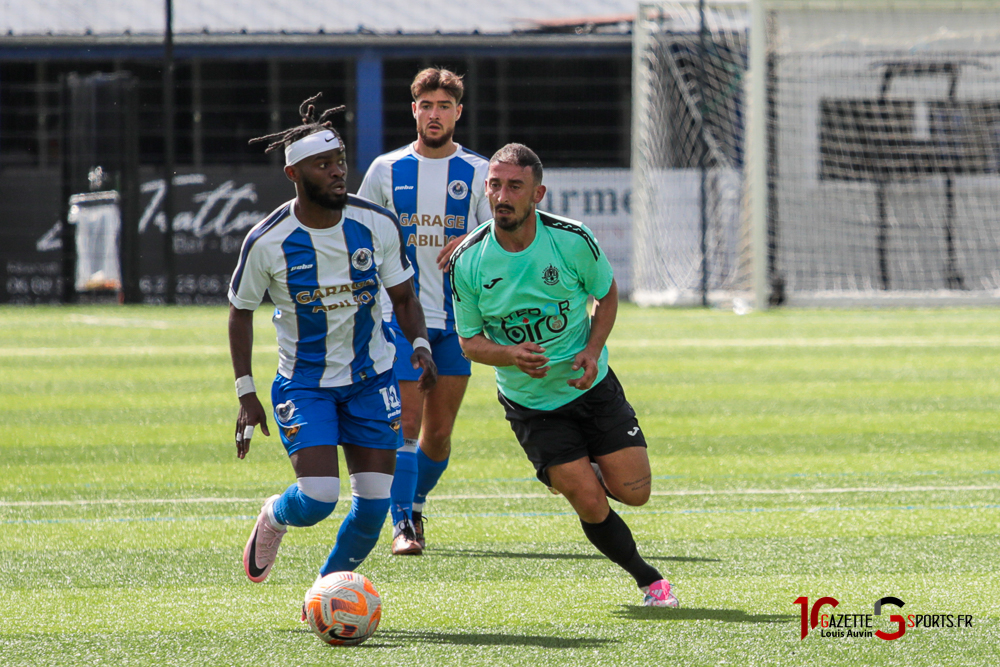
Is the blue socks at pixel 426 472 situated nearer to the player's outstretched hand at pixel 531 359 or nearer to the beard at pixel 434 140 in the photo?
the beard at pixel 434 140

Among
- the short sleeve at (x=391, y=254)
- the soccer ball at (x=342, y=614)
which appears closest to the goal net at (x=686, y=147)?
the short sleeve at (x=391, y=254)

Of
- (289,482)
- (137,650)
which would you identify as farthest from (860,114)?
(137,650)

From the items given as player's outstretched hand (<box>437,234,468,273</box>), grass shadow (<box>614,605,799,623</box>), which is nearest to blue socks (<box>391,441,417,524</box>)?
player's outstretched hand (<box>437,234,468,273</box>)

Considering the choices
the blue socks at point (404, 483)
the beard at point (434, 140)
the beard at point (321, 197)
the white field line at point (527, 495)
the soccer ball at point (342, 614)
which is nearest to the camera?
the soccer ball at point (342, 614)

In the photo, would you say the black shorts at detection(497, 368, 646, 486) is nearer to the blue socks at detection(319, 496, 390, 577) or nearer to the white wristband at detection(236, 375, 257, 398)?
the blue socks at detection(319, 496, 390, 577)

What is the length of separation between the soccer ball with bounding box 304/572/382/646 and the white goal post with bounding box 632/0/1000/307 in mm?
16319

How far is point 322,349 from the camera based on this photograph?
4.71 m

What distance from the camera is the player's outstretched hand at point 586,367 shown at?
4.67 m

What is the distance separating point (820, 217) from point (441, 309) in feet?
51.0

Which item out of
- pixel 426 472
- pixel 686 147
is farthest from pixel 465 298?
pixel 686 147

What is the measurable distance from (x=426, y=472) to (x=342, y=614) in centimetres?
Answer: 200

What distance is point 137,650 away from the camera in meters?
4.19

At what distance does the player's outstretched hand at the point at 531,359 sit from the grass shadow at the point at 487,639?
94 centimetres

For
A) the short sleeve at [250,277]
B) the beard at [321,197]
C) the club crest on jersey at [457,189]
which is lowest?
the short sleeve at [250,277]
